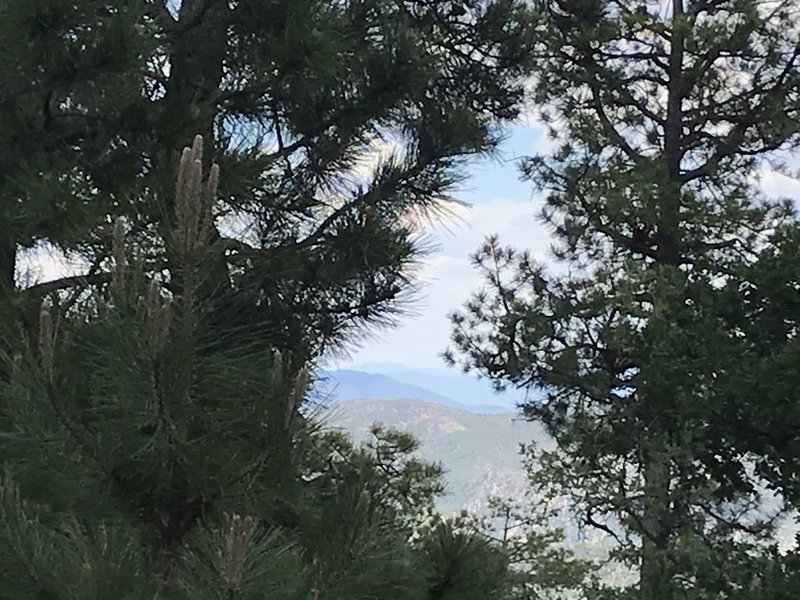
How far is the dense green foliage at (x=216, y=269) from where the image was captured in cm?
154

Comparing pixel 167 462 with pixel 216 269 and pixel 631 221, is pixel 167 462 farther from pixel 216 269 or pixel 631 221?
pixel 631 221

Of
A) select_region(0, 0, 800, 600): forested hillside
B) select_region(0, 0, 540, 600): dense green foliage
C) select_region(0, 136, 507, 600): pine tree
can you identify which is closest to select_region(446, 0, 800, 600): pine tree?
select_region(0, 0, 800, 600): forested hillside

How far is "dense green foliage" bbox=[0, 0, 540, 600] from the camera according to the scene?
1535mm

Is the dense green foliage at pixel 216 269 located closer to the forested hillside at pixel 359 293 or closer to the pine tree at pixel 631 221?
the forested hillside at pixel 359 293

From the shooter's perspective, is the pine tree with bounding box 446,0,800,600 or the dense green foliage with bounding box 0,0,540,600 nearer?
the dense green foliage with bounding box 0,0,540,600

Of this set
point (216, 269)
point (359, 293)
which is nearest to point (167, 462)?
point (216, 269)

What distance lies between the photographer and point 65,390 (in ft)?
5.36

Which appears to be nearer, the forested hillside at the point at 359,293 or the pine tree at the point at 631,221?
the forested hillside at the point at 359,293

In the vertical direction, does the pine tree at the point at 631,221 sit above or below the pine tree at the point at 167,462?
above

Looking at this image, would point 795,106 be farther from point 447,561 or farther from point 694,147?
point 447,561

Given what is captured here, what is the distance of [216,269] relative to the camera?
2.63m

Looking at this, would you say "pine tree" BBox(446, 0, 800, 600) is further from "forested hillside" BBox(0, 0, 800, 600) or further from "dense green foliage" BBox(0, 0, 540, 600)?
"dense green foliage" BBox(0, 0, 540, 600)

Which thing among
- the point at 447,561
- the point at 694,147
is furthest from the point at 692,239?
the point at 447,561

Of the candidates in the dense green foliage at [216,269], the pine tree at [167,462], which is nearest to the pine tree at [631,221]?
the dense green foliage at [216,269]
